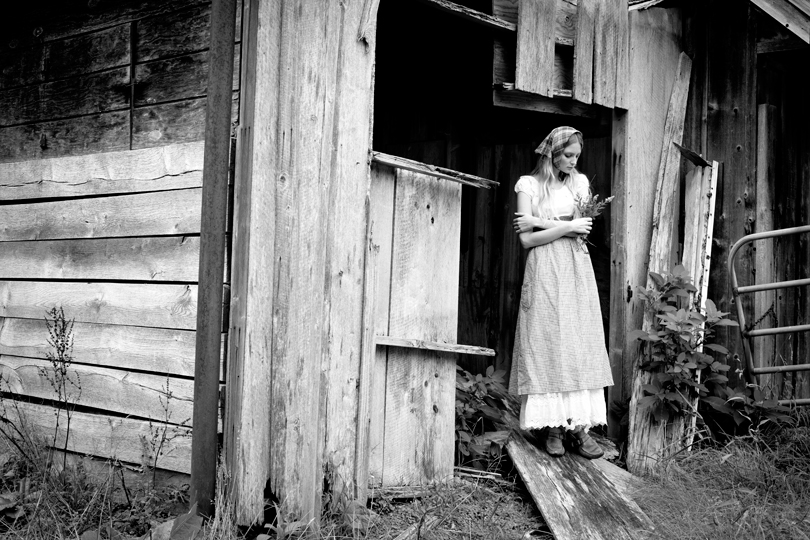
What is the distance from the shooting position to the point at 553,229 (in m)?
4.67

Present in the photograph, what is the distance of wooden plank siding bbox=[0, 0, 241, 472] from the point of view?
12.7 feet

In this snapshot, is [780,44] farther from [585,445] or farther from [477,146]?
[585,445]

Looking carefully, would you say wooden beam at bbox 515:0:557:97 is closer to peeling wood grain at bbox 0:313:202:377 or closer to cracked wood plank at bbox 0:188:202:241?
cracked wood plank at bbox 0:188:202:241

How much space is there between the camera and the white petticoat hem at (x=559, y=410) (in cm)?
461

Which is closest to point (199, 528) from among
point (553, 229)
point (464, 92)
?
point (553, 229)

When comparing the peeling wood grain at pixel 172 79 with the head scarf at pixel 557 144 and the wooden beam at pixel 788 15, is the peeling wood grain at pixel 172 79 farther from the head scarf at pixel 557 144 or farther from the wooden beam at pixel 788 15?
the wooden beam at pixel 788 15

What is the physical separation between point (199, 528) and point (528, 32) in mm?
3354

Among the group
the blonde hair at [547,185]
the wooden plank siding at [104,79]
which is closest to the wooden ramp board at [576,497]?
the blonde hair at [547,185]

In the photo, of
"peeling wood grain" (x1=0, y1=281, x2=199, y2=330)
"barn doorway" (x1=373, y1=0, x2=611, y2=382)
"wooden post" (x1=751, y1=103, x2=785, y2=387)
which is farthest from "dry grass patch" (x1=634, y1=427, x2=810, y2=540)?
"peeling wood grain" (x1=0, y1=281, x2=199, y2=330)

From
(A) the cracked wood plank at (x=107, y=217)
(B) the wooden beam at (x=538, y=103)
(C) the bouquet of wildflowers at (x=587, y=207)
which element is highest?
(B) the wooden beam at (x=538, y=103)

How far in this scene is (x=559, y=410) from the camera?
462 centimetres

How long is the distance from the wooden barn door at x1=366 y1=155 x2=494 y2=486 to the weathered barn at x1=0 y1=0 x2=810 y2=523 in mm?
15

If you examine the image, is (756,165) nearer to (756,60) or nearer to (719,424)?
(756,60)

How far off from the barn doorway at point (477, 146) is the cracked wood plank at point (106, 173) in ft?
8.86
